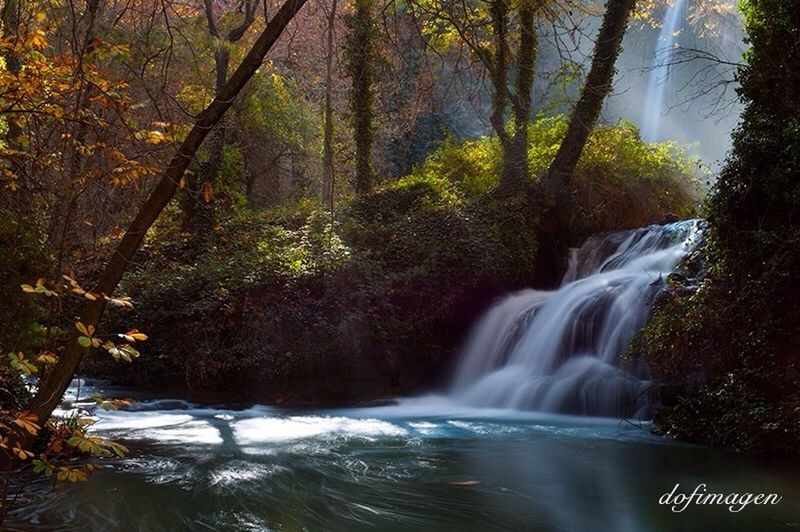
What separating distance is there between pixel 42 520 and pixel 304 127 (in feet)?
66.6

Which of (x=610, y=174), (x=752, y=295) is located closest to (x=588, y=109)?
(x=610, y=174)

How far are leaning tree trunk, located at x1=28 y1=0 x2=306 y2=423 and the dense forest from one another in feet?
0.04

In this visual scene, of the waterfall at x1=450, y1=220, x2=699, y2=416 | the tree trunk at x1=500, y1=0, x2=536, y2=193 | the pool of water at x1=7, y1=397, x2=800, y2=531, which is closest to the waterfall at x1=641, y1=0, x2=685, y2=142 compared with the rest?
the tree trunk at x1=500, y1=0, x2=536, y2=193

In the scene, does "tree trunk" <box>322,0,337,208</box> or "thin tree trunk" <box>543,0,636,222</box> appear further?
"thin tree trunk" <box>543,0,636,222</box>

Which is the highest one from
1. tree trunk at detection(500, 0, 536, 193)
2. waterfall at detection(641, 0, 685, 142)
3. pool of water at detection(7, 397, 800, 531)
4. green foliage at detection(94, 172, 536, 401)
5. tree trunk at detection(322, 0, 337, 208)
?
waterfall at detection(641, 0, 685, 142)

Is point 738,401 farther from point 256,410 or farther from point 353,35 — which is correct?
point 353,35

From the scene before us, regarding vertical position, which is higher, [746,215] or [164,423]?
[746,215]

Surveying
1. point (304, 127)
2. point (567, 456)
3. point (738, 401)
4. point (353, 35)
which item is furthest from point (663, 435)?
point (304, 127)

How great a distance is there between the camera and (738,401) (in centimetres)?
768

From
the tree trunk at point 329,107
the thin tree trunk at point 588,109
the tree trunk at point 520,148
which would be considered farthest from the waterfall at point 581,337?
the tree trunk at point 329,107

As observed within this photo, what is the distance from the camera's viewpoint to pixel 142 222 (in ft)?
11.6

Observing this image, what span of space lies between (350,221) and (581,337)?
563cm

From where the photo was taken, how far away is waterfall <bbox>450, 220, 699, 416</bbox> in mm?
9695

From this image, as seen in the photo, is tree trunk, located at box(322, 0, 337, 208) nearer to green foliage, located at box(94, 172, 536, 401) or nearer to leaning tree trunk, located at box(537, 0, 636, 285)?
green foliage, located at box(94, 172, 536, 401)
